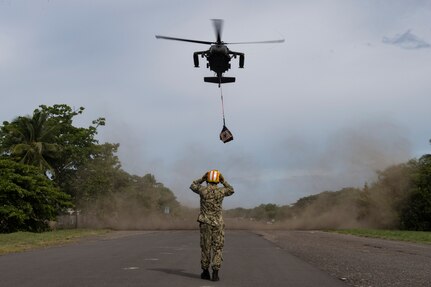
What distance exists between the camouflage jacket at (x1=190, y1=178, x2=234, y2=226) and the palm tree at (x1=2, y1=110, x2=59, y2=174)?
41604 mm

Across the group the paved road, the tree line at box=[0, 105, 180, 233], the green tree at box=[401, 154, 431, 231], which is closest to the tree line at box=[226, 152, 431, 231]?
the green tree at box=[401, 154, 431, 231]

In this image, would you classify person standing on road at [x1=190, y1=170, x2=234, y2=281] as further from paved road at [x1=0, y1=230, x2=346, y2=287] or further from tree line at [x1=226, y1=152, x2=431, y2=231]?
tree line at [x1=226, y1=152, x2=431, y2=231]

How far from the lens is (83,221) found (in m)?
60.8

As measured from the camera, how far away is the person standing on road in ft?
33.0

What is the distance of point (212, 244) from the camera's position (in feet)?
33.1

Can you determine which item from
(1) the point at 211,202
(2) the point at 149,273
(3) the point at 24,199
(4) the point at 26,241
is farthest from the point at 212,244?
(3) the point at 24,199

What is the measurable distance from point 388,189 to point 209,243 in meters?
53.7

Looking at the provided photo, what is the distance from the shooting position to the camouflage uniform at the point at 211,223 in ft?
33.0

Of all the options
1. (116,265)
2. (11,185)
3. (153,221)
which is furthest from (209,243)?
(153,221)

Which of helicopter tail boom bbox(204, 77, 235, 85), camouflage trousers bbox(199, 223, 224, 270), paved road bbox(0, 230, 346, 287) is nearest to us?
paved road bbox(0, 230, 346, 287)

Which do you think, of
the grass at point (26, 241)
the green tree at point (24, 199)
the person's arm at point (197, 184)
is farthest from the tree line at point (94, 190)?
the person's arm at point (197, 184)

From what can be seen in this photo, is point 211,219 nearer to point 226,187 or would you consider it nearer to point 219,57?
point 226,187

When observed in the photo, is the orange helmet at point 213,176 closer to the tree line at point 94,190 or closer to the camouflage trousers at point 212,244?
the camouflage trousers at point 212,244

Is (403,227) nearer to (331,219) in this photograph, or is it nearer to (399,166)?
(399,166)
